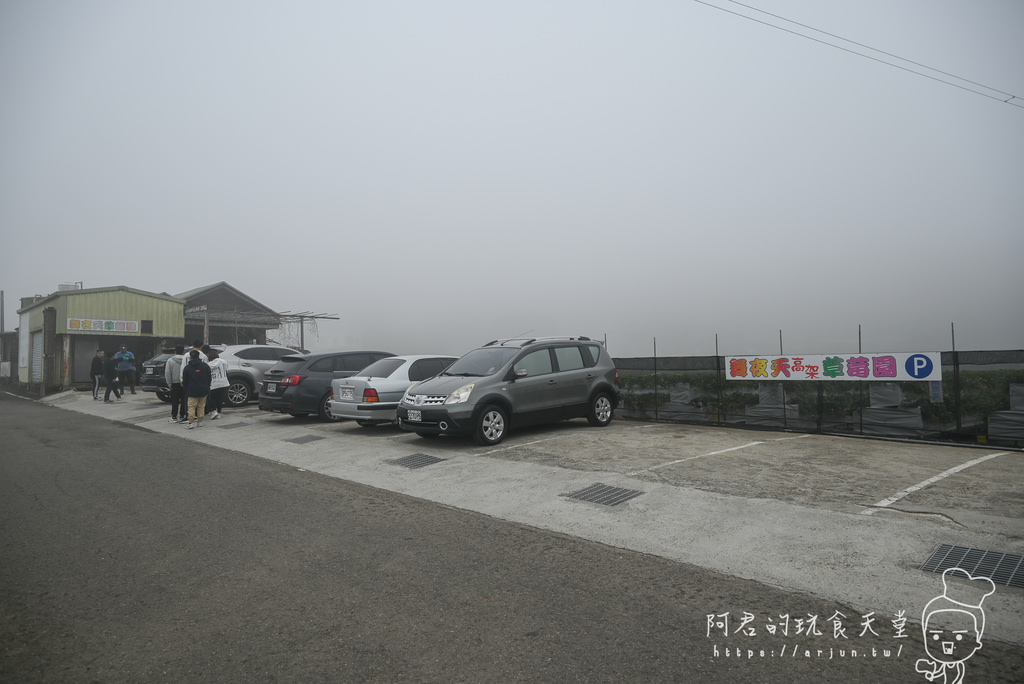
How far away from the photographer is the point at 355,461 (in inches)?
344

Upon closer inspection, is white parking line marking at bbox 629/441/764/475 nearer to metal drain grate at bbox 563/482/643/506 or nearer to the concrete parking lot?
the concrete parking lot

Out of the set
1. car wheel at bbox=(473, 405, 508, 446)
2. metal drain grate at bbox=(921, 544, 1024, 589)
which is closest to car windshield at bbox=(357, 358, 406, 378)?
car wheel at bbox=(473, 405, 508, 446)

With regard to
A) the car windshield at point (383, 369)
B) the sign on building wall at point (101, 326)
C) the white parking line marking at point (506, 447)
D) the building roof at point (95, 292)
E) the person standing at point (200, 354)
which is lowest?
the white parking line marking at point (506, 447)

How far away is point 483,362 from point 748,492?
5.24 meters

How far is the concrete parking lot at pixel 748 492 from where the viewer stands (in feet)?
14.0

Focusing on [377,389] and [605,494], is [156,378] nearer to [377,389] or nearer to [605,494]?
[377,389]

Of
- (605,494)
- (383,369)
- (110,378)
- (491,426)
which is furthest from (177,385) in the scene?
(605,494)

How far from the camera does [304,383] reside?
12.7 m

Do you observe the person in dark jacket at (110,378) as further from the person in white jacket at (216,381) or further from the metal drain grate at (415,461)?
the metal drain grate at (415,461)

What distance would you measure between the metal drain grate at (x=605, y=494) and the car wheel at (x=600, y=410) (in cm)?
441

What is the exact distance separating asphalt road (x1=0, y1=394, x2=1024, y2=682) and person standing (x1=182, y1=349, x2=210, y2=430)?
6712 mm

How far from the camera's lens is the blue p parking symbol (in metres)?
9.26

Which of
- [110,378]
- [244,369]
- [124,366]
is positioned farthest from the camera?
[124,366]

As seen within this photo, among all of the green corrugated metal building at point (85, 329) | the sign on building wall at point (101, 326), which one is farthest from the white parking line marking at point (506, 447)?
the sign on building wall at point (101, 326)
